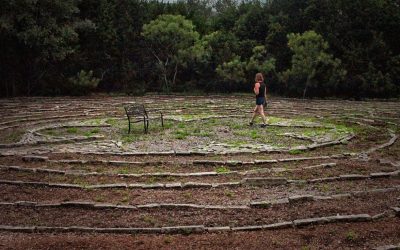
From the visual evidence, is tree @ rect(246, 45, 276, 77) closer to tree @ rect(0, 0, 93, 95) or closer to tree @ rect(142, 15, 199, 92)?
tree @ rect(142, 15, 199, 92)

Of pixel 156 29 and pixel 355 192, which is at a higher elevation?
pixel 156 29

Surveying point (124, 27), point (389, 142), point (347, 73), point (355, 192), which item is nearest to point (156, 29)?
point (124, 27)

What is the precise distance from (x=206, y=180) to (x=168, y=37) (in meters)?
19.7

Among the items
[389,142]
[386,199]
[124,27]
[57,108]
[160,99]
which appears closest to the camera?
[386,199]

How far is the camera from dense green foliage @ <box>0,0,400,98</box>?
26.0 meters

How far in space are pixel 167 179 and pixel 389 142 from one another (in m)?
7.33

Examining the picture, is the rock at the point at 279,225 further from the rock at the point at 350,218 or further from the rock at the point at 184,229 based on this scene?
the rock at the point at 184,229

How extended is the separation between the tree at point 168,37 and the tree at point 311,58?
6470mm

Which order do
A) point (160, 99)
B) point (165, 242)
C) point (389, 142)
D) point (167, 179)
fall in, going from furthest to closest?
point (160, 99) → point (389, 142) → point (167, 179) → point (165, 242)

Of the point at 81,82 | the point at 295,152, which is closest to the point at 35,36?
the point at 81,82

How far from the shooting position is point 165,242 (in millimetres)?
6945

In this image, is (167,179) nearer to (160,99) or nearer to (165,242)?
(165,242)

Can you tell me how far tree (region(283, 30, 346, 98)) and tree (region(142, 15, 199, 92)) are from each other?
6470mm

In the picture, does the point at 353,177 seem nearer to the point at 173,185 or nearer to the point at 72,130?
the point at 173,185
